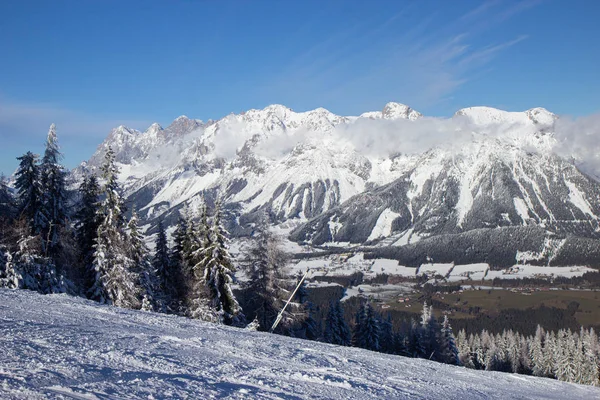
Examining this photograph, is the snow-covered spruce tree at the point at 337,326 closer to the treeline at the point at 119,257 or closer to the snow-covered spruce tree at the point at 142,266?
the treeline at the point at 119,257

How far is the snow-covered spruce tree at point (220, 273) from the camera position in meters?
28.1

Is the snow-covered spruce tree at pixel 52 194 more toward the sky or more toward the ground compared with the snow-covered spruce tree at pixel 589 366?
more toward the sky

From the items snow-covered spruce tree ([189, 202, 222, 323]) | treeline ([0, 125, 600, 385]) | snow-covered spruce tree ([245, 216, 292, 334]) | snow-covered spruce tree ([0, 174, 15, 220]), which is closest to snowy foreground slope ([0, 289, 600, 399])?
treeline ([0, 125, 600, 385])

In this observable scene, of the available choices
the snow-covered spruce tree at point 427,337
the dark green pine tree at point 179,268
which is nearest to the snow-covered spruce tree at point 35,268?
the dark green pine tree at point 179,268

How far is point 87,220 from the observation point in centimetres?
2919

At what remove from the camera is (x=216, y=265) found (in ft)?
93.0

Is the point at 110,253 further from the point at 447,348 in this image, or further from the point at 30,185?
the point at 447,348

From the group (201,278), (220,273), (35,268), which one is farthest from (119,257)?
(220,273)

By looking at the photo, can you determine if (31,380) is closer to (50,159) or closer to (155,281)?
(50,159)

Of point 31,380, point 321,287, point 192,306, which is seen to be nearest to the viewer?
point 31,380

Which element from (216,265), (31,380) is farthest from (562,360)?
(31,380)

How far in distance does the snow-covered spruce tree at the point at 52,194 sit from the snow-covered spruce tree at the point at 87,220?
1817mm

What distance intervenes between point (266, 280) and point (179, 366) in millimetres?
23980

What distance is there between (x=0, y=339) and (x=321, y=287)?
7712 inches
